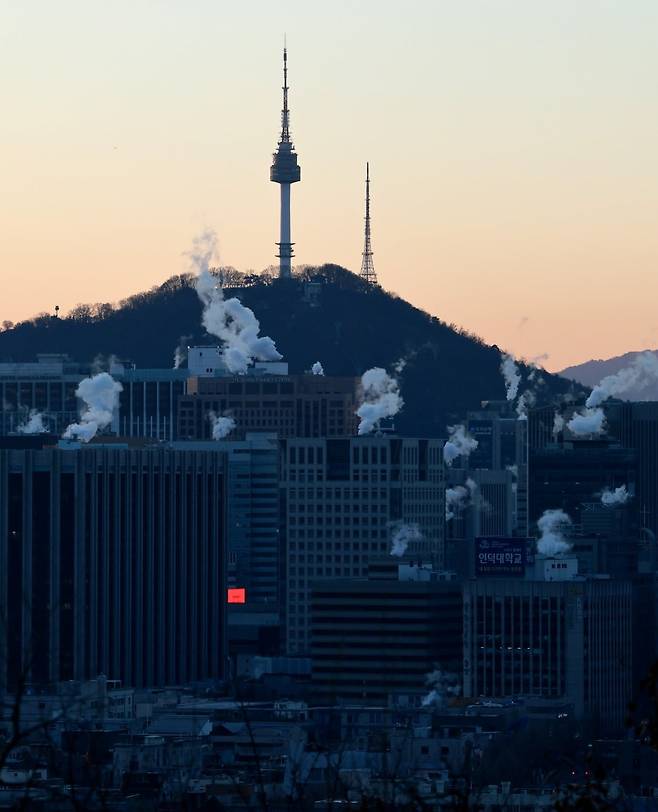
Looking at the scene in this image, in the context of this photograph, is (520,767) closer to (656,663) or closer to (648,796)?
(648,796)

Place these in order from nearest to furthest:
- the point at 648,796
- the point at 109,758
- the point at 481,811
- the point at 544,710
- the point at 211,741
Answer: the point at 481,811, the point at 648,796, the point at 109,758, the point at 211,741, the point at 544,710

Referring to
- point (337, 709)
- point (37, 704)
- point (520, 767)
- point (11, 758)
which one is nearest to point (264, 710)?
point (337, 709)

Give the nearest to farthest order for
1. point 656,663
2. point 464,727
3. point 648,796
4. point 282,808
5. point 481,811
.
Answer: point 656,663 < point 481,811 < point 282,808 < point 648,796 < point 464,727

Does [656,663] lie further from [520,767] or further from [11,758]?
[520,767]

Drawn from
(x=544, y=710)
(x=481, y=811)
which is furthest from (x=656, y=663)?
(x=544, y=710)

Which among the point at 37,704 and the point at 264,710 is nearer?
the point at 37,704

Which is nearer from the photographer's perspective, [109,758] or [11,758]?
[11,758]

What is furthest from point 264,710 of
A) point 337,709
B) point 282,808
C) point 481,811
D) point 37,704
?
point 481,811

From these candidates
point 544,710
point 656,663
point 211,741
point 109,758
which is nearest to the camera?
point 656,663

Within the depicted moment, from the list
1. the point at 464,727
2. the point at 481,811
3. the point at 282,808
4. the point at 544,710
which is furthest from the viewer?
the point at 544,710
